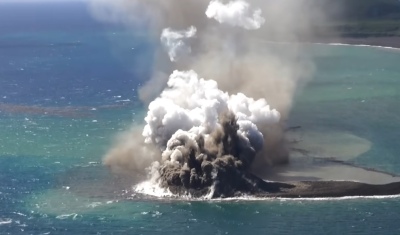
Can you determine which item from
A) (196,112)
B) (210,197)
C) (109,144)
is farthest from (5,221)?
(109,144)

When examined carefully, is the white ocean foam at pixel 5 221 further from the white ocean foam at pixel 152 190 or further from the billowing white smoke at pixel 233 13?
the billowing white smoke at pixel 233 13

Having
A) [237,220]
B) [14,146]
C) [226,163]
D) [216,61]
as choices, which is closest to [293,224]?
[237,220]

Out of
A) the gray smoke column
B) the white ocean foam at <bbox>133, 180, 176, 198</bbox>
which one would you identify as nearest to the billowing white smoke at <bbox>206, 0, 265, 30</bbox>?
the gray smoke column

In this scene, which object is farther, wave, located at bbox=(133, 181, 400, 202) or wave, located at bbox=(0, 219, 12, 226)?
wave, located at bbox=(133, 181, 400, 202)

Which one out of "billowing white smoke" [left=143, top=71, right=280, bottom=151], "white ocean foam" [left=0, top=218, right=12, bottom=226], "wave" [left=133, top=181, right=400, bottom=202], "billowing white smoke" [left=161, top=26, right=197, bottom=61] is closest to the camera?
"white ocean foam" [left=0, top=218, right=12, bottom=226]

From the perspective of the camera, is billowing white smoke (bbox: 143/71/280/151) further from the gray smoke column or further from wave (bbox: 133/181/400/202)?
wave (bbox: 133/181/400/202)

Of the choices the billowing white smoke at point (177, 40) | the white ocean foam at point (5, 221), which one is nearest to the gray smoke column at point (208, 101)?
the billowing white smoke at point (177, 40)

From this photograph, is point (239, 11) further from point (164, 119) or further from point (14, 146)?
point (14, 146)
